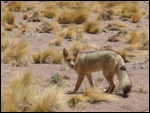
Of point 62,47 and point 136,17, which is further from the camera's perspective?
point 136,17

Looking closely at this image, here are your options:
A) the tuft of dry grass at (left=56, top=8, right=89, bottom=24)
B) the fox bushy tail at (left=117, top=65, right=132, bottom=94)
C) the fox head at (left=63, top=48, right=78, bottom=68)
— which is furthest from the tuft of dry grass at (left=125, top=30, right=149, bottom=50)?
the fox bushy tail at (left=117, top=65, right=132, bottom=94)

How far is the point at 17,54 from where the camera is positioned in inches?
509

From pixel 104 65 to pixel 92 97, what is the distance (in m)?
0.94

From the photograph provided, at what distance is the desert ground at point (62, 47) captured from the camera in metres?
7.73

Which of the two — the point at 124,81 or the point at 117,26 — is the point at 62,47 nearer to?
the point at 117,26

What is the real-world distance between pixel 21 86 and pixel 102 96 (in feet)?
4.69

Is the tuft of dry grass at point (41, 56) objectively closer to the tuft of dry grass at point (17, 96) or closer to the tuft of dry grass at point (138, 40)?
the tuft of dry grass at point (138, 40)

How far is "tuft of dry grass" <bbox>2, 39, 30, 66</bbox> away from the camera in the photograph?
12.4m

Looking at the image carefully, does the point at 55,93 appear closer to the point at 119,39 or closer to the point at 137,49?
the point at 137,49

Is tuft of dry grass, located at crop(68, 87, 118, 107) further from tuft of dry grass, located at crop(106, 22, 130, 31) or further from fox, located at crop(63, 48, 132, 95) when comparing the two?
tuft of dry grass, located at crop(106, 22, 130, 31)

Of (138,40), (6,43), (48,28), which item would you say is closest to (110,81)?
(6,43)

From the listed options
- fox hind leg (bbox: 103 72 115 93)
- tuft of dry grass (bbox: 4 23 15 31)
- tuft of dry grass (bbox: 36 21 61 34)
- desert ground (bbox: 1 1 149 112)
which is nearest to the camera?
desert ground (bbox: 1 1 149 112)

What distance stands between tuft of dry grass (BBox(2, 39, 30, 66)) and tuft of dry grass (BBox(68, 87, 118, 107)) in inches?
165

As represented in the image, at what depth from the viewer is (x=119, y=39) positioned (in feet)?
53.2
